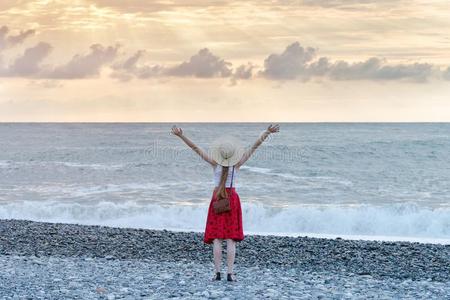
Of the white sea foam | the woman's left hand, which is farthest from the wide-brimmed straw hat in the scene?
the white sea foam

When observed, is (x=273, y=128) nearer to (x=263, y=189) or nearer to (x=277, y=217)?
(x=277, y=217)

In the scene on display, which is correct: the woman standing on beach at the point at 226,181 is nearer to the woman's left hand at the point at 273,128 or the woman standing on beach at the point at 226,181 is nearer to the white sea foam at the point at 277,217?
the woman's left hand at the point at 273,128

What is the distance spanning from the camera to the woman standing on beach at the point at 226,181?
8984mm

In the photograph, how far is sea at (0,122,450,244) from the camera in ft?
70.0

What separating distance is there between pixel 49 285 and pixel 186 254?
12.7ft

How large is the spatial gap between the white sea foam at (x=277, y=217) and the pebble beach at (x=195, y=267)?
511 cm

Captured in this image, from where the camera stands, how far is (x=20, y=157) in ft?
165

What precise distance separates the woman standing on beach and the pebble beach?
0.72m

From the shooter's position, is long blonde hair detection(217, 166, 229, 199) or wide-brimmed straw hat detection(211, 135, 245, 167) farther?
long blonde hair detection(217, 166, 229, 199)

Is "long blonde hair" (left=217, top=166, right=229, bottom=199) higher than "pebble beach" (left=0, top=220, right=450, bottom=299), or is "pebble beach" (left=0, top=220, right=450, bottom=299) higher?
"long blonde hair" (left=217, top=166, right=229, bottom=199)

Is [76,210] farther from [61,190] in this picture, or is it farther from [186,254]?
[186,254]

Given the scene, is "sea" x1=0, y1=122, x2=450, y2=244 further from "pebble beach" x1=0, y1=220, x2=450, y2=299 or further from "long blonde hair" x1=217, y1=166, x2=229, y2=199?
"pebble beach" x1=0, y1=220, x2=450, y2=299

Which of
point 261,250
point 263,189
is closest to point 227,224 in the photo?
point 261,250

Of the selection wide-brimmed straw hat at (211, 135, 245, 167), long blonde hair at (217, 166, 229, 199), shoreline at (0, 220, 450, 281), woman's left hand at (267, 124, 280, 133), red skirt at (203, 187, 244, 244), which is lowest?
shoreline at (0, 220, 450, 281)
